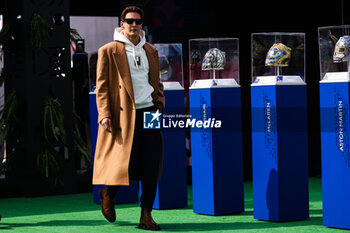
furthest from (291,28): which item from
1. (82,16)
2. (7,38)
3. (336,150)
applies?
(336,150)

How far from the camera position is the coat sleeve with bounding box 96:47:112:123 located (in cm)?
556

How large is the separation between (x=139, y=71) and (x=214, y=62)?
2.82ft

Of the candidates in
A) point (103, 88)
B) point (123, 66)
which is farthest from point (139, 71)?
point (103, 88)

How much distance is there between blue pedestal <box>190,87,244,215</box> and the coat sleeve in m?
0.95

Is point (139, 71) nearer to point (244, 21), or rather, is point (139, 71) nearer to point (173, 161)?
point (173, 161)

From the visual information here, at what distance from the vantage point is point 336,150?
538cm

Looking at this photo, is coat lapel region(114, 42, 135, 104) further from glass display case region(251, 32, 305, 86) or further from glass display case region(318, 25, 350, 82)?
glass display case region(318, 25, 350, 82)

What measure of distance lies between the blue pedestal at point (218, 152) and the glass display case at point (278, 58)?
0.35m

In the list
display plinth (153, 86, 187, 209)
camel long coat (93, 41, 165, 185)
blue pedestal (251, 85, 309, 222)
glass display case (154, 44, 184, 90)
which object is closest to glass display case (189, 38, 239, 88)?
glass display case (154, 44, 184, 90)

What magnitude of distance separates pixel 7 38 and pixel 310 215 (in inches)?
152

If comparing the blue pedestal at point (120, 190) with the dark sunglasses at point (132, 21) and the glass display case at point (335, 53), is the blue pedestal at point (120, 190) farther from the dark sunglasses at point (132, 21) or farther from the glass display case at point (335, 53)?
the glass display case at point (335, 53)

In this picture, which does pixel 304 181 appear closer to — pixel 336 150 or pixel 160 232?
pixel 336 150

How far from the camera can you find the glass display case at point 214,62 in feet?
20.4

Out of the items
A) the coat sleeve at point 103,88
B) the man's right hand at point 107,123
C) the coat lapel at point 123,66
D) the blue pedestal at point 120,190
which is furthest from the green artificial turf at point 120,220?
the coat lapel at point 123,66
